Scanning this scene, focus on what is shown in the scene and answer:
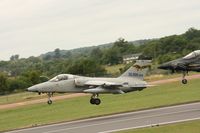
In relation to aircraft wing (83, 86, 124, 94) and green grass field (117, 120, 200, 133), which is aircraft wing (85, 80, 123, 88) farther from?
green grass field (117, 120, 200, 133)

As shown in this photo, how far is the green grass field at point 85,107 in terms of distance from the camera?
49.7 m

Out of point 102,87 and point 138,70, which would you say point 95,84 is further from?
point 138,70

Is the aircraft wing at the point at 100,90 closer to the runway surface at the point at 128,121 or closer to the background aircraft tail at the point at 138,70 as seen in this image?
the background aircraft tail at the point at 138,70

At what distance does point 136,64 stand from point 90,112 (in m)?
8.22

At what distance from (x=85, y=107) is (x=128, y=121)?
671 inches

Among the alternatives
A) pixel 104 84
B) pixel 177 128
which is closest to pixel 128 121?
pixel 104 84

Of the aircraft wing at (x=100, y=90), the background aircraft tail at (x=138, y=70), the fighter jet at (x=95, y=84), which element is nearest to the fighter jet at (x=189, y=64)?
the background aircraft tail at (x=138, y=70)

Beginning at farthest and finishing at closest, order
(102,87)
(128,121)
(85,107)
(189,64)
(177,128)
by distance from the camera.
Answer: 1. (85,107)
2. (189,64)
3. (102,87)
4. (128,121)
5. (177,128)

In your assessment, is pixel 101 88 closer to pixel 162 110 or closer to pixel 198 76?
pixel 162 110

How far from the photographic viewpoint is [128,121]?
132 feet

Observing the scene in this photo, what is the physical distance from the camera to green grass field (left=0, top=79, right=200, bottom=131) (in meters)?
49.7

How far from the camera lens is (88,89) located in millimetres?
45250

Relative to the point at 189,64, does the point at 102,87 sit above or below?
below

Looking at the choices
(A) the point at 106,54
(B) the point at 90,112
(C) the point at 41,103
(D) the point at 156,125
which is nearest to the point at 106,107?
(B) the point at 90,112
